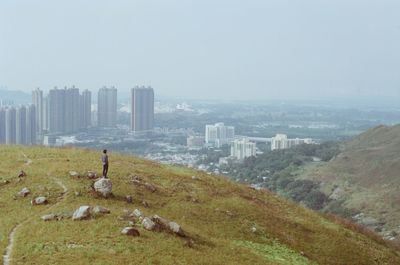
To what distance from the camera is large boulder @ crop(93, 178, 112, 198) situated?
929 inches

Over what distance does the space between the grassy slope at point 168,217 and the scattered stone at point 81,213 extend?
0.38 m

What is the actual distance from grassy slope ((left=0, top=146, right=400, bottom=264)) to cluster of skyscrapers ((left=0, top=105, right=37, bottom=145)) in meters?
67.6

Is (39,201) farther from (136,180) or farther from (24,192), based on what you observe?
(136,180)

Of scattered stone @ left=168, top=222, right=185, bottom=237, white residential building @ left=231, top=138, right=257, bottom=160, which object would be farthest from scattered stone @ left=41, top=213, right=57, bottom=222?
white residential building @ left=231, top=138, right=257, bottom=160

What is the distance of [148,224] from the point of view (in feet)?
64.8

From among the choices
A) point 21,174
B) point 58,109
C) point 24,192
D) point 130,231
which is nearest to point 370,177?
point 21,174

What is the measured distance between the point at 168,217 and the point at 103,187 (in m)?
3.16

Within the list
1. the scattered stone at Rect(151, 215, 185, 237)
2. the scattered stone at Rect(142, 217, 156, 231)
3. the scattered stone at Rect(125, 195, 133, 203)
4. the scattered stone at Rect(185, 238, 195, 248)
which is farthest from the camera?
the scattered stone at Rect(125, 195, 133, 203)

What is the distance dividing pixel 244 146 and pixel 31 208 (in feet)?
471

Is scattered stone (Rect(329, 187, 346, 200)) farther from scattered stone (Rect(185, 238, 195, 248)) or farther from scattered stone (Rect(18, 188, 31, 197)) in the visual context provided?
scattered stone (Rect(185, 238, 195, 248))

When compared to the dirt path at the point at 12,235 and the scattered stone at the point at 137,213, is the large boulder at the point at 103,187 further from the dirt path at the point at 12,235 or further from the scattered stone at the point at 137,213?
the scattered stone at the point at 137,213

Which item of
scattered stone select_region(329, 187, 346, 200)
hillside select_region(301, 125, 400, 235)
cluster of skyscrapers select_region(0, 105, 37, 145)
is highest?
cluster of skyscrapers select_region(0, 105, 37, 145)

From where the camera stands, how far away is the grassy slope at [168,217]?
17.6 metres

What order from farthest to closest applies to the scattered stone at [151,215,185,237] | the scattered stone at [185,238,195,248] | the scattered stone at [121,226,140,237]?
the scattered stone at [151,215,185,237]
the scattered stone at [185,238,195,248]
the scattered stone at [121,226,140,237]
